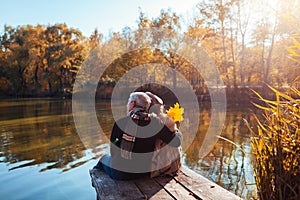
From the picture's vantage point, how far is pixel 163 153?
303 cm

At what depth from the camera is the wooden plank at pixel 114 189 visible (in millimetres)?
2570

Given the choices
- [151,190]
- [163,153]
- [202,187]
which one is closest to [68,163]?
[163,153]

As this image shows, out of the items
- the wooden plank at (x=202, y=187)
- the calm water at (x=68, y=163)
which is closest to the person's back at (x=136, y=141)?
the wooden plank at (x=202, y=187)

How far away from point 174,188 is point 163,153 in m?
0.42

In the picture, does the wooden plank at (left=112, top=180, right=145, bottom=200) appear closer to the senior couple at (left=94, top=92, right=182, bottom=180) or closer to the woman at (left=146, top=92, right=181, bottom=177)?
the senior couple at (left=94, top=92, right=182, bottom=180)

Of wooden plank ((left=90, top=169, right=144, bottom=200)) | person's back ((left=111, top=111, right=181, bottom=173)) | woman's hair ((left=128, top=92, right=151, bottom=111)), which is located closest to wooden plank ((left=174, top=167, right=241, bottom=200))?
person's back ((left=111, top=111, right=181, bottom=173))

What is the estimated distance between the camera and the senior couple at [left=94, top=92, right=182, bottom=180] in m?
2.78

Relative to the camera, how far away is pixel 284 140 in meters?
1.40

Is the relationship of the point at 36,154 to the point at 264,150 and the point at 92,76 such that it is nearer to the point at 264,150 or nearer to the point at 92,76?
the point at 264,150

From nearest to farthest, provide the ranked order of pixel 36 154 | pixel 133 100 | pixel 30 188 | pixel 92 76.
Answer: pixel 133 100 → pixel 30 188 → pixel 36 154 → pixel 92 76

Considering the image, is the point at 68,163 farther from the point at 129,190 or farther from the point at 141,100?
the point at 141,100

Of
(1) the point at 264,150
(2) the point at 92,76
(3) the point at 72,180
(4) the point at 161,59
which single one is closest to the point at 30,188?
(3) the point at 72,180

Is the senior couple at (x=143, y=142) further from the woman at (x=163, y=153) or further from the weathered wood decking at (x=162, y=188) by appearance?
the weathered wood decking at (x=162, y=188)

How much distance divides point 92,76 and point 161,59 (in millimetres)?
7069
